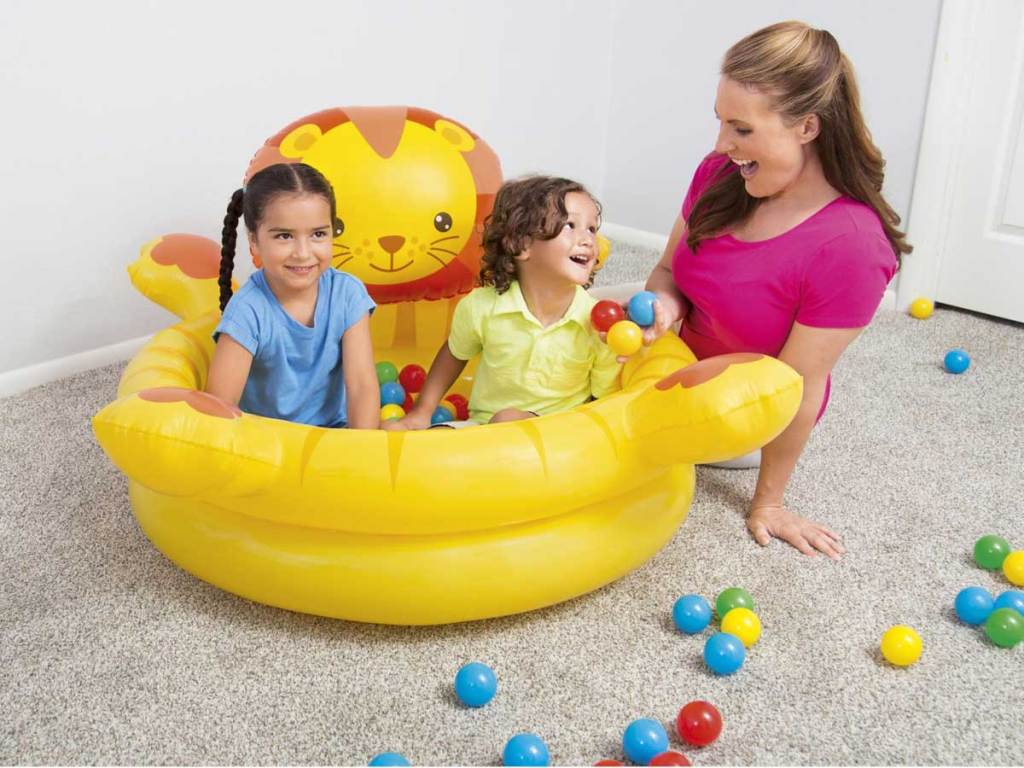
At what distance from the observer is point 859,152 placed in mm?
1808

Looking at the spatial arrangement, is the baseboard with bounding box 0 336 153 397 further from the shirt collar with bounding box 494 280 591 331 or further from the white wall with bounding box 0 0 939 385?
the shirt collar with bounding box 494 280 591 331

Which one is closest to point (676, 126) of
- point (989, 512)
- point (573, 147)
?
point (573, 147)

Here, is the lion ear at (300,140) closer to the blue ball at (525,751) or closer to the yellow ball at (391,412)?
the yellow ball at (391,412)

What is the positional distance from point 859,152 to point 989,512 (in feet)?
2.45

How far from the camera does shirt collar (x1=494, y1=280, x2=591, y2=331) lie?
75.4 inches

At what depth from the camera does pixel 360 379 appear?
1928 mm

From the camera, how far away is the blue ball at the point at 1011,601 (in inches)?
65.0

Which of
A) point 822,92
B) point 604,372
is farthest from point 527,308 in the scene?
point 822,92

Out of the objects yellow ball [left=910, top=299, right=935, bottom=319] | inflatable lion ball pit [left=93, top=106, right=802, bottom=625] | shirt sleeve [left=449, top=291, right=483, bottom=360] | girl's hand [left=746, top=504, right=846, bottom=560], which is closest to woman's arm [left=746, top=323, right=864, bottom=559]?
girl's hand [left=746, top=504, right=846, bottom=560]

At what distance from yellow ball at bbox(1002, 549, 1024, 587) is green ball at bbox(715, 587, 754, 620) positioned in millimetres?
459

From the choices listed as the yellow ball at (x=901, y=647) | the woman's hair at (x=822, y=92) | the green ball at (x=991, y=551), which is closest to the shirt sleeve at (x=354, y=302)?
the woman's hair at (x=822, y=92)

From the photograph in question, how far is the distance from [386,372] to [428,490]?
85 cm

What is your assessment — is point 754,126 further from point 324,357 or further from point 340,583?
point 340,583

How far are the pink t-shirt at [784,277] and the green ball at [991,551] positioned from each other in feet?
1.32
